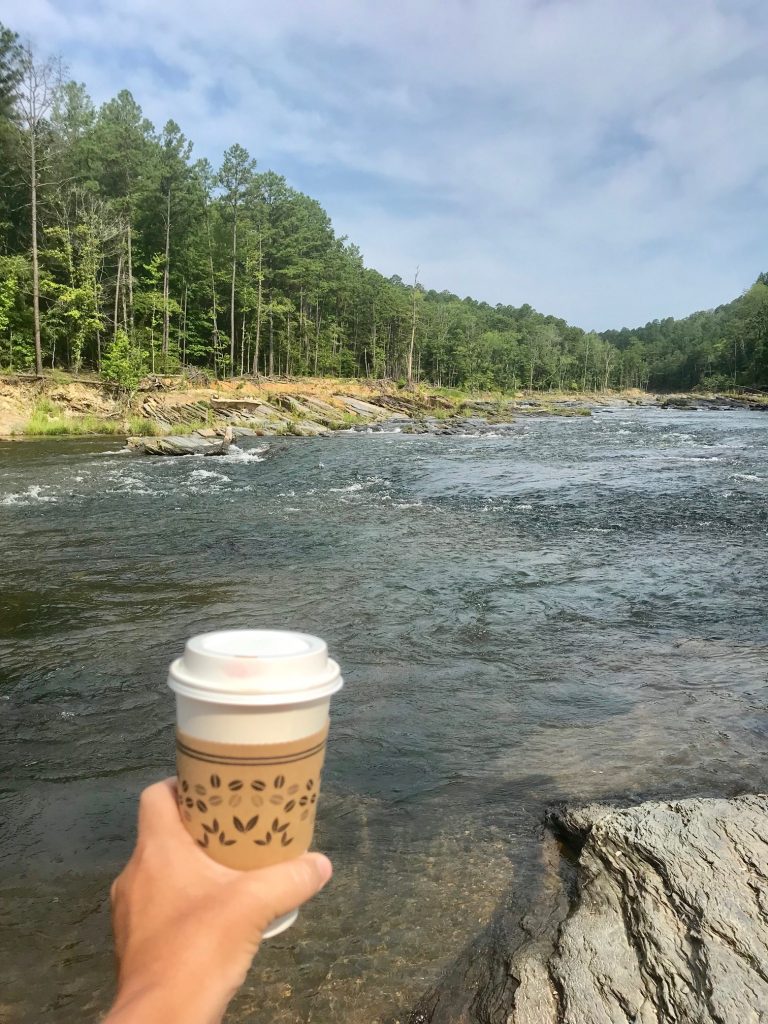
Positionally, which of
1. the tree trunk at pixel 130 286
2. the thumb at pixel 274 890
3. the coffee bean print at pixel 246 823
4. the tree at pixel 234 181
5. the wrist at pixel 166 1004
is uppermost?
the tree at pixel 234 181

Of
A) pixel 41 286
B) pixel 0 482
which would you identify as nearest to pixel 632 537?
pixel 0 482

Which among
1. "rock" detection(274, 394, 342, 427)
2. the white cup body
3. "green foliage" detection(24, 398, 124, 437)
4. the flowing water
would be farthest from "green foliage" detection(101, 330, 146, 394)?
the white cup body

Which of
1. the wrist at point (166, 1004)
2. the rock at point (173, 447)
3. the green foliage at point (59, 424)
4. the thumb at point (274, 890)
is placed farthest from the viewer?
the green foliage at point (59, 424)

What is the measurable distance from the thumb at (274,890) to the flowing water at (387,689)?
1710mm

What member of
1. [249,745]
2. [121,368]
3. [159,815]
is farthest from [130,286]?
[249,745]

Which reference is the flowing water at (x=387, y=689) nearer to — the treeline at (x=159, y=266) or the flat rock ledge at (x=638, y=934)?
the flat rock ledge at (x=638, y=934)

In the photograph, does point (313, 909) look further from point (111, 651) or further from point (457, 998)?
point (111, 651)

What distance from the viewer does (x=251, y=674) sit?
1172 millimetres

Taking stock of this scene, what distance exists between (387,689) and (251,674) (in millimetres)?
4428

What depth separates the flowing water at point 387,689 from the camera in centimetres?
288

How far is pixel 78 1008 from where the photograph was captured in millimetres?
2477

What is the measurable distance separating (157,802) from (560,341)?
6156 inches

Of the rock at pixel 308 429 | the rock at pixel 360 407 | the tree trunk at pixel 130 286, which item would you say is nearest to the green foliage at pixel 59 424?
the rock at pixel 308 429

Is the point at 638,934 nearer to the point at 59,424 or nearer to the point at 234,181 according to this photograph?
the point at 59,424
